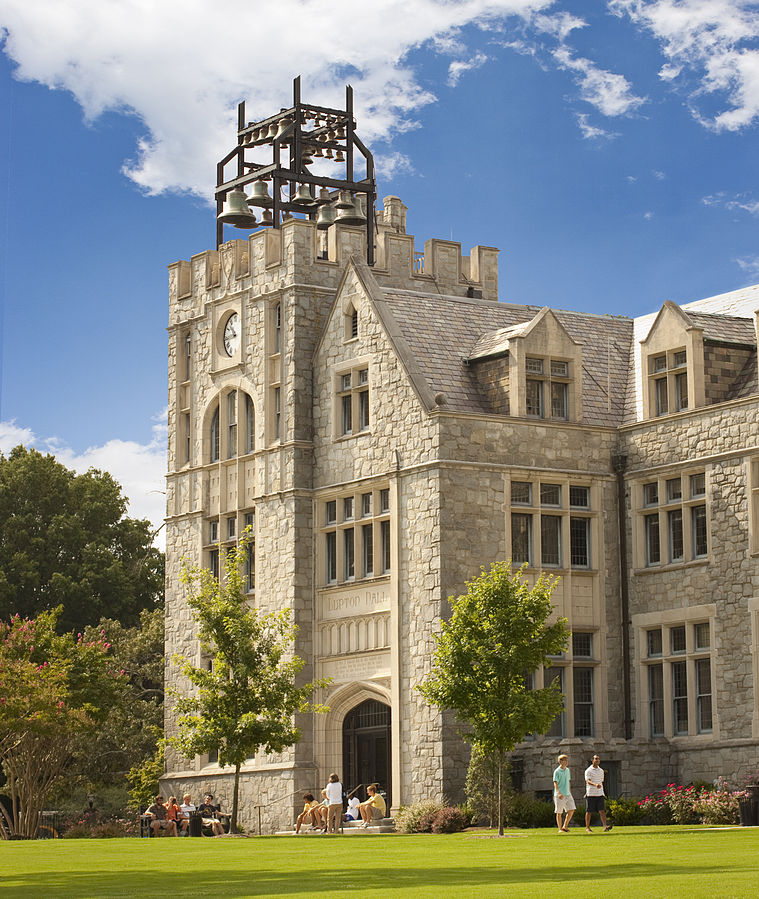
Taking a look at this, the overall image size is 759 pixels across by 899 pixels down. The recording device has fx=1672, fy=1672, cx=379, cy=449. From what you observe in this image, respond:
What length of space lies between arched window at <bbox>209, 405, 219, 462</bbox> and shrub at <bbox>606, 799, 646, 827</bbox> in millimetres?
18059

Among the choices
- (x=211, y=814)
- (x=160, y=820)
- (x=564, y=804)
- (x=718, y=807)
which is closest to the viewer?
(x=564, y=804)

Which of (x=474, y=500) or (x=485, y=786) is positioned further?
(x=474, y=500)

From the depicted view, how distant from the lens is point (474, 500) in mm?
41156

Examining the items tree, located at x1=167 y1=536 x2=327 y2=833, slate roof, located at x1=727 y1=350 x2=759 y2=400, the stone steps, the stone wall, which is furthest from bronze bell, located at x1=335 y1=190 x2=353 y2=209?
the stone steps

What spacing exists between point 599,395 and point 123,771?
23.9m

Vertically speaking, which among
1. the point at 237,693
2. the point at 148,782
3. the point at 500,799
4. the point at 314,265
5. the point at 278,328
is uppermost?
the point at 314,265

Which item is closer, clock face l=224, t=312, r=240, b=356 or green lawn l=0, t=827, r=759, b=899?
green lawn l=0, t=827, r=759, b=899

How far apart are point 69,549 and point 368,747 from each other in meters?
30.0

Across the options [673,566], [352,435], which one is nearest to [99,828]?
[352,435]

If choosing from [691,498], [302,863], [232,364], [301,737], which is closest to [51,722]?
[301,737]

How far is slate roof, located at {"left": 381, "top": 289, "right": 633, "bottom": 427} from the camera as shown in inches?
1705

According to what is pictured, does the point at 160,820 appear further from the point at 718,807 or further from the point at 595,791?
the point at 718,807

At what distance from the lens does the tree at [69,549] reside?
2697 inches

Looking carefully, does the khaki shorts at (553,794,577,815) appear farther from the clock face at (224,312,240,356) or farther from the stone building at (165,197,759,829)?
the clock face at (224,312,240,356)
